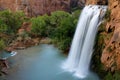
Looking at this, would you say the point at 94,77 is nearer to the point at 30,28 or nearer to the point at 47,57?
the point at 47,57

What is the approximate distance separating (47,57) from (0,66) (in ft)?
19.9

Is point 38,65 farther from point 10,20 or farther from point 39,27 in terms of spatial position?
point 10,20

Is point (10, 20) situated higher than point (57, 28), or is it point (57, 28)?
A: point (10, 20)

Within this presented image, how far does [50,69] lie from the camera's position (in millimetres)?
22359

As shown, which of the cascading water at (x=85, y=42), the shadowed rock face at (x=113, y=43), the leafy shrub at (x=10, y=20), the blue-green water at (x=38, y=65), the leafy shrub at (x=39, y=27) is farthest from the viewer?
the leafy shrub at (x=39, y=27)

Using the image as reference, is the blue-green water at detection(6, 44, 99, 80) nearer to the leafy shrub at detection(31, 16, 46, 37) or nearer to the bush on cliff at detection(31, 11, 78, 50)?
the bush on cliff at detection(31, 11, 78, 50)

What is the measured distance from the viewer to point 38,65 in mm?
23500

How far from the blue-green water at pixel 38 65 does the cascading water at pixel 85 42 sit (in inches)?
41.9

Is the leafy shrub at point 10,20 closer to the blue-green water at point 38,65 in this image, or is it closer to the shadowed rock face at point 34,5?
the blue-green water at point 38,65

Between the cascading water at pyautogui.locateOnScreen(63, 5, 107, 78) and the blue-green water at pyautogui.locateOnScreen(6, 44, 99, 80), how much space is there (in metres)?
1.06

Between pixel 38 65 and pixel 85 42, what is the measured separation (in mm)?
5197

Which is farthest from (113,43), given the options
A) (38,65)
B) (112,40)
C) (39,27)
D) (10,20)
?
(10,20)

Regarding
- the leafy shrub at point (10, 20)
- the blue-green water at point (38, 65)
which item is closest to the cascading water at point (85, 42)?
the blue-green water at point (38, 65)

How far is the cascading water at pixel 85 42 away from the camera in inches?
845
